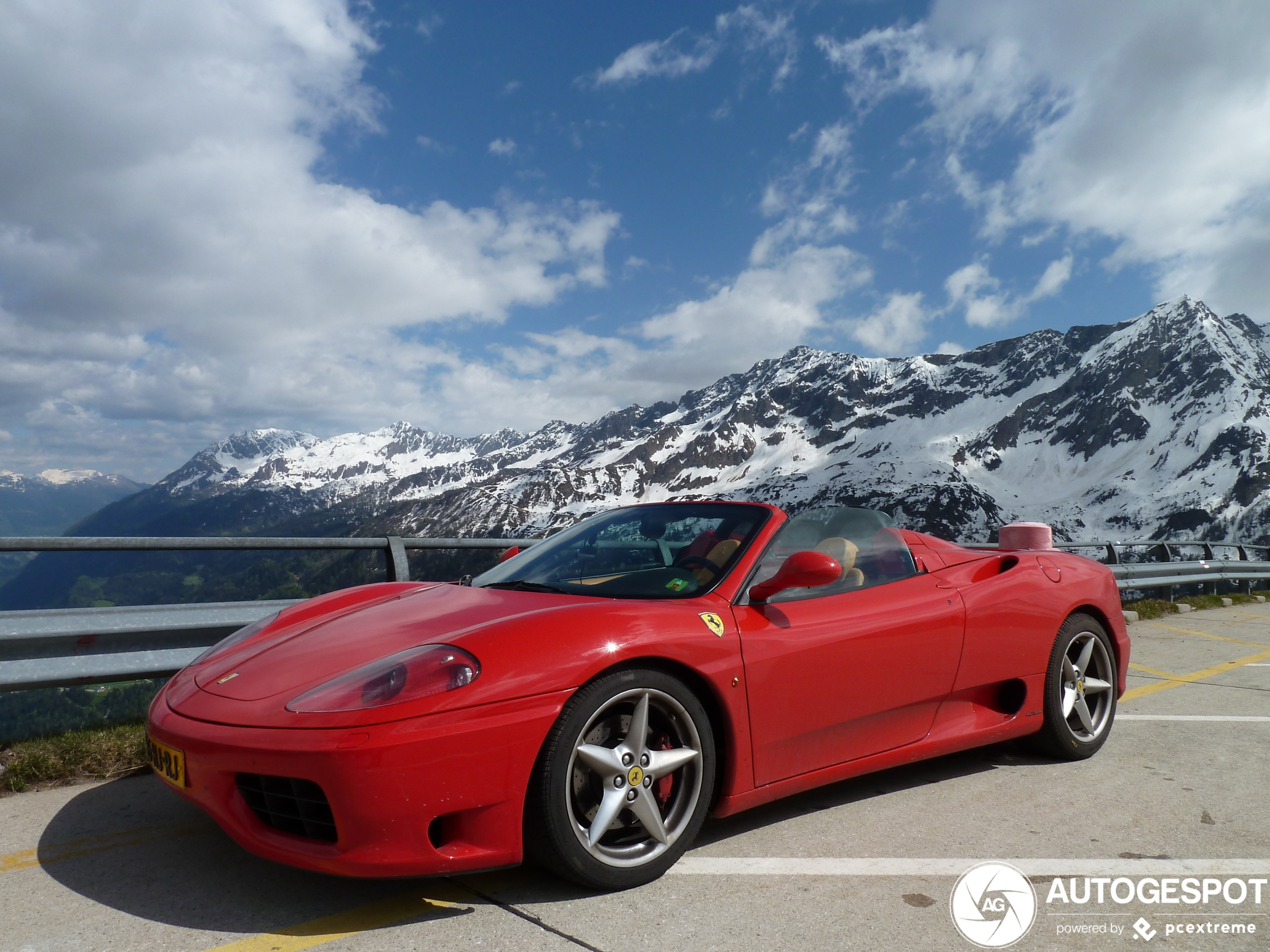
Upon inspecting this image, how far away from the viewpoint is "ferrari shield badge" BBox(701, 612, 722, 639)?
2654 mm

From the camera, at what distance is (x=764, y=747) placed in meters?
2.71

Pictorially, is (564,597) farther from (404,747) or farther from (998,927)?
(998,927)

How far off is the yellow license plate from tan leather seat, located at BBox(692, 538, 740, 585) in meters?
1.71

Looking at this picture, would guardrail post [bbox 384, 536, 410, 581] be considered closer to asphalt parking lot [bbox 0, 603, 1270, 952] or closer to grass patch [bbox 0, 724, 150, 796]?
grass patch [bbox 0, 724, 150, 796]

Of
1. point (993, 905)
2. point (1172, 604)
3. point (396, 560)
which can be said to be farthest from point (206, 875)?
point (1172, 604)

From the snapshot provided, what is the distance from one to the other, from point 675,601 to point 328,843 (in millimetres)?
1265

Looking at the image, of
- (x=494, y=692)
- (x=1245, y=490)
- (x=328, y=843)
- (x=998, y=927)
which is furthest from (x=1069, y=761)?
(x=1245, y=490)

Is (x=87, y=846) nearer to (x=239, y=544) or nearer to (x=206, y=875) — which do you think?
(x=206, y=875)

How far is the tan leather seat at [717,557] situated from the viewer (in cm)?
289

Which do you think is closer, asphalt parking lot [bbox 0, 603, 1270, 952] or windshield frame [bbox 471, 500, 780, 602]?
asphalt parking lot [bbox 0, 603, 1270, 952]

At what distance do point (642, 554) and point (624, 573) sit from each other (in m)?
0.21

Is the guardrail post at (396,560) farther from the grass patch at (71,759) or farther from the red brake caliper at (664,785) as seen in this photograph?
the red brake caliper at (664,785)

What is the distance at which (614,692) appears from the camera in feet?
7.79

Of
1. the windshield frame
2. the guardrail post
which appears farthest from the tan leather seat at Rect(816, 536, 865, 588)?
the guardrail post
